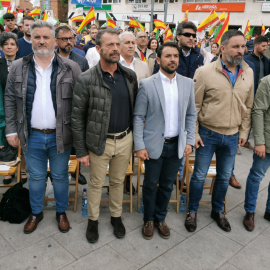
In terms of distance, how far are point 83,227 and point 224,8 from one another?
32.2m

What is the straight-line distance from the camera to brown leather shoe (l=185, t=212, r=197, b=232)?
339cm

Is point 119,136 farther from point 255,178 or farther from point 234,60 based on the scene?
point 255,178

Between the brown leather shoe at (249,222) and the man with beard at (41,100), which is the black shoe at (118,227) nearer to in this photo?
the man with beard at (41,100)

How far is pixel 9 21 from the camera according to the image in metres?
7.09

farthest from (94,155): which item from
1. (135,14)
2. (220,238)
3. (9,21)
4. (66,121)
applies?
(135,14)

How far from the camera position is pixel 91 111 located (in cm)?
275

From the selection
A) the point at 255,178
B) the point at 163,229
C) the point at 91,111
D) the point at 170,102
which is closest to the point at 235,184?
the point at 255,178

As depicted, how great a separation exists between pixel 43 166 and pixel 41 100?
2.51ft

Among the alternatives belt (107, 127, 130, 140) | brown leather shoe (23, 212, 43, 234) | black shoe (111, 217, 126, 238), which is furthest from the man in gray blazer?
brown leather shoe (23, 212, 43, 234)

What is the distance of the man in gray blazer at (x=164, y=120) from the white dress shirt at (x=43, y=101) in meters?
0.88

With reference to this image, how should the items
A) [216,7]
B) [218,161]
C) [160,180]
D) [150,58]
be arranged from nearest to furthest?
1. [160,180]
2. [218,161]
3. [150,58]
4. [216,7]

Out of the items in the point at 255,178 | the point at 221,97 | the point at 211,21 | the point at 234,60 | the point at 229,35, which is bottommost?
the point at 255,178

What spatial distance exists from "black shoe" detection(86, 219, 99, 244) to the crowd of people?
0.01 m

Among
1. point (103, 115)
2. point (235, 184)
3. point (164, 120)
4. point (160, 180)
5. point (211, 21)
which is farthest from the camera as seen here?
point (211, 21)
